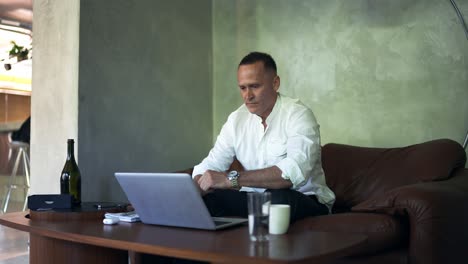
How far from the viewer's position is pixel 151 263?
1.95 meters

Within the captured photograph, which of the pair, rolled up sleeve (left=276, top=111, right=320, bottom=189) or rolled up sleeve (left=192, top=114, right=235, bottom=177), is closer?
rolled up sleeve (left=276, top=111, right=320, bottom=189)

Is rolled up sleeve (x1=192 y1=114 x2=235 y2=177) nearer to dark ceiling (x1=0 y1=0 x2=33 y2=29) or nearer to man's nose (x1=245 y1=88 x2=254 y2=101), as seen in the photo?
man's nose (x1=245 y1=88 x2=254 y2=101)

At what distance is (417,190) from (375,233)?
239 mm

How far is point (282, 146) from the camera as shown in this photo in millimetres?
2420

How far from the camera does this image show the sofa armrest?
1.95m

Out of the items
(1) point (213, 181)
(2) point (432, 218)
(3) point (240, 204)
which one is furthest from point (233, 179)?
(2) point (432, 218)

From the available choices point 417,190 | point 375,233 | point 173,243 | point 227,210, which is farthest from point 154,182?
point 417,190

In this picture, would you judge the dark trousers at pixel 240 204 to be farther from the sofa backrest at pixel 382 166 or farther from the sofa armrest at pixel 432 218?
the sofa backrest at pixel 382 166

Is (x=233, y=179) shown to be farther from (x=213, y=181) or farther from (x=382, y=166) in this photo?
(x=382, y=166)

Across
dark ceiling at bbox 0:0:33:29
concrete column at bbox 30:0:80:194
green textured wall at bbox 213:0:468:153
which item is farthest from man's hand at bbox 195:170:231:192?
dark ceiling at bbox 0:0:33:29

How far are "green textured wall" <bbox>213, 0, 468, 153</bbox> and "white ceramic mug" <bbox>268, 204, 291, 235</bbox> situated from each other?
1.77 m

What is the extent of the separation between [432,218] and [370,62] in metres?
1.48

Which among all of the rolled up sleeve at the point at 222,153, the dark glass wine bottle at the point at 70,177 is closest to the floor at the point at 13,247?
the dark glass wine bottle at the point at 70,177

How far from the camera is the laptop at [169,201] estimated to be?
1600 mm
